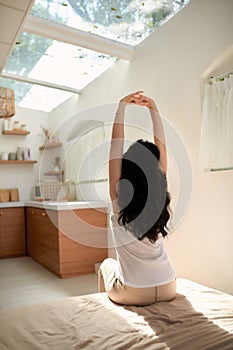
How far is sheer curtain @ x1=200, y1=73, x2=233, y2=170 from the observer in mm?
2166

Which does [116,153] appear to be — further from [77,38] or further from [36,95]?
[36,95]

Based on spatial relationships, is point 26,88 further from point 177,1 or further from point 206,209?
point 206,209

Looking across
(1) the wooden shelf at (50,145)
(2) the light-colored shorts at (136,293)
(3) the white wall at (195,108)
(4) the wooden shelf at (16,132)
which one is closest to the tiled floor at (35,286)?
(3) the white wall at (195,108)

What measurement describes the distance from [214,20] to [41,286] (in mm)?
2825

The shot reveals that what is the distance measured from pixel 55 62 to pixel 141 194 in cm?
288

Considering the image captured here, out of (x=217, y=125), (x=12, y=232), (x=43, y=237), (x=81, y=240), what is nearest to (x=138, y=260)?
(x=217, y=125)

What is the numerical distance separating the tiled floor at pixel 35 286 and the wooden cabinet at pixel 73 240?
0.40 feet

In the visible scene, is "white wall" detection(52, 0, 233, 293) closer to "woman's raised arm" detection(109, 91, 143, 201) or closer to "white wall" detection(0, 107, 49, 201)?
"woman's raised arm" detection(109, 91, 143, 201)

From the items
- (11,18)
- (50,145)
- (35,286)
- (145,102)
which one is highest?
(11,18)

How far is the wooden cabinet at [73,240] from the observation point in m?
3.59

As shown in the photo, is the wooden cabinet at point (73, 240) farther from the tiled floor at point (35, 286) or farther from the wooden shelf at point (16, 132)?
the wooden shelf at point (16, 132)

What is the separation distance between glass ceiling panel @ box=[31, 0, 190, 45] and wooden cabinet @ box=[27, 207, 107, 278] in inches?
75.1

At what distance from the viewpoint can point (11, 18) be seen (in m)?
2.45

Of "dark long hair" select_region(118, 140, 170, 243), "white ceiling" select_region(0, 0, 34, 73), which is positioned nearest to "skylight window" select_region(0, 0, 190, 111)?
"white ceiling" select_region(0, 0, 34, 73)
